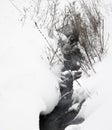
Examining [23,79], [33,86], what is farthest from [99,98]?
[23,79]

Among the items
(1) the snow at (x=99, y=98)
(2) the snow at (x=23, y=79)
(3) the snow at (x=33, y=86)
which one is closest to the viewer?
(1) the snow at (x=99, y=98)

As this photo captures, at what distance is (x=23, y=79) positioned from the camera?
4180mm

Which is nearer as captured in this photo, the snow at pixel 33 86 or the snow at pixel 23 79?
the snow at pixel 33 86

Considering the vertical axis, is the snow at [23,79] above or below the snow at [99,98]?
above

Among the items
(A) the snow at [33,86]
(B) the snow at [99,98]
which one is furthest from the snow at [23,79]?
(B) the snow at [99,98]

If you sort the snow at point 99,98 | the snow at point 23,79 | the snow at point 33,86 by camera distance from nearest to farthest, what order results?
the snow at point 99,98 < the snow at point 33,86 < the snow at point 23,79

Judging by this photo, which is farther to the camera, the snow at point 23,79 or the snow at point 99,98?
the snow at point 23,79

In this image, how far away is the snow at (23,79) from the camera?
3.53m

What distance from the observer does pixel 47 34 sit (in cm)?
Answer: 578

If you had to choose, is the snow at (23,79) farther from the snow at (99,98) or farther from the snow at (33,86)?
the snow at (99,98)

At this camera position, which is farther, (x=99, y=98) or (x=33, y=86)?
(x=33, y=86)

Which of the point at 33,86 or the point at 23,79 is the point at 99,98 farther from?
the point at 23,79

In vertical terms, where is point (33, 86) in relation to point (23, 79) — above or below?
below

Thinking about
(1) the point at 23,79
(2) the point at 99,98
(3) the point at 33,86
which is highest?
(1) the point at 23,79
